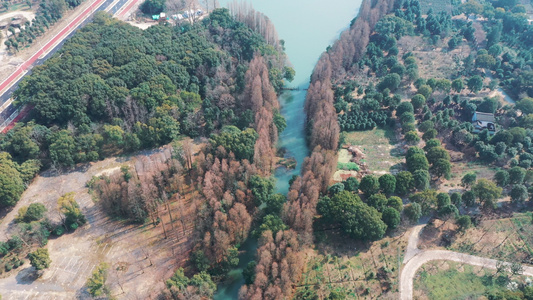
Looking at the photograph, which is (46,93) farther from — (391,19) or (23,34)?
(391,19)

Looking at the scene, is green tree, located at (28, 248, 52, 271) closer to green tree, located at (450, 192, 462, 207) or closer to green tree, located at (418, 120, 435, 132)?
green tree, located at (450, 192, 462, 207)

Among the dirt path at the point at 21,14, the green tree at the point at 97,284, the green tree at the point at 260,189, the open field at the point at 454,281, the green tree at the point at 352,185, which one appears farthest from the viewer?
the dirt path at the point at 21,14

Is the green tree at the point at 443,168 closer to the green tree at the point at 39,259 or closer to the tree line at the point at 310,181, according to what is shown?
the tree line at the point at 310,181

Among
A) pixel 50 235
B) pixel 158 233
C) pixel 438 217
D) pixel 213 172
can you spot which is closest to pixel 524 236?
pixel 438 217

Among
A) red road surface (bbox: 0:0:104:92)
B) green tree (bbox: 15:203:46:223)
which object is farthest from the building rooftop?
red road surface (bbox: 0:0:104:92)

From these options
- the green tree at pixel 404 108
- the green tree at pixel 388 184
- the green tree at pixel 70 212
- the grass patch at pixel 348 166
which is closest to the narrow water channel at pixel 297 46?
the grass patch at pixel 348 166
